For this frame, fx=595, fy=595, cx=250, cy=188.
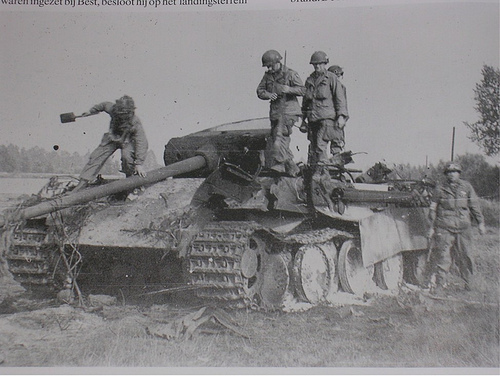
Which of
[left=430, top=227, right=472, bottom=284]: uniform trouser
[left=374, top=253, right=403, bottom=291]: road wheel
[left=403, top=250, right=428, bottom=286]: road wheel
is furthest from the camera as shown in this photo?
[left=403, top=250, right=428, bottom=286]: road wheel

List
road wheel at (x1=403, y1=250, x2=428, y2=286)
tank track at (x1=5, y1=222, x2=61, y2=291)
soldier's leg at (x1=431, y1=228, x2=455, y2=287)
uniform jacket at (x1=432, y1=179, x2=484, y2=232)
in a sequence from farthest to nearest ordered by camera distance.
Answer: road wheel at (x1=403, y1=250, x2=428, y2=286), soldier's leg at (x1=431, y1=228, x2=455, y2=287), uniform jacket at (x1=432, y1=179, x2=484, y2=232), tank track at (x1=5, y1=222, x2=61, y2=291)

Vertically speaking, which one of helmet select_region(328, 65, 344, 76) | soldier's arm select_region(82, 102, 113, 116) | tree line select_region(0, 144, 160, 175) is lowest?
tree line select_region(0, 144, 160, 175)

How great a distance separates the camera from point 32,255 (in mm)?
6559

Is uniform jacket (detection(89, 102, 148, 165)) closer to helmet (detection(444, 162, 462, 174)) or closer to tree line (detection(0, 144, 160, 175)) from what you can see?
tree line (detection(0, 144, 160, 175))

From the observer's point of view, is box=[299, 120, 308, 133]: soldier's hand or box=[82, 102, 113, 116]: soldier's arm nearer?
box=[82, 102, 113, 116]: soldier's arm

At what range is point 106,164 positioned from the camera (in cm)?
745

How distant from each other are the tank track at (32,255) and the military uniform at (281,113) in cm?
263

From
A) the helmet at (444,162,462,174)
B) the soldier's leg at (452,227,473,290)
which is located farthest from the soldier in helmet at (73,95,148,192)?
the soldier's leg at (452,227,473,290)

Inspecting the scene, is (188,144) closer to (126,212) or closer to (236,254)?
(126,212)

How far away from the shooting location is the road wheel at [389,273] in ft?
27.0

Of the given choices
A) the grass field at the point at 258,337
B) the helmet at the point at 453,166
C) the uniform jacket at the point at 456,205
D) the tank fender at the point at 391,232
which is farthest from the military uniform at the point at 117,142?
the uniform jacket at the point at 456,205

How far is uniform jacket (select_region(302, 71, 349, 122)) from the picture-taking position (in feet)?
23.9

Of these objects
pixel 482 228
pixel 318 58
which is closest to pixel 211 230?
pixel 318 58

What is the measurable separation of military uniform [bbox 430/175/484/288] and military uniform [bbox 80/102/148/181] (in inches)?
149
